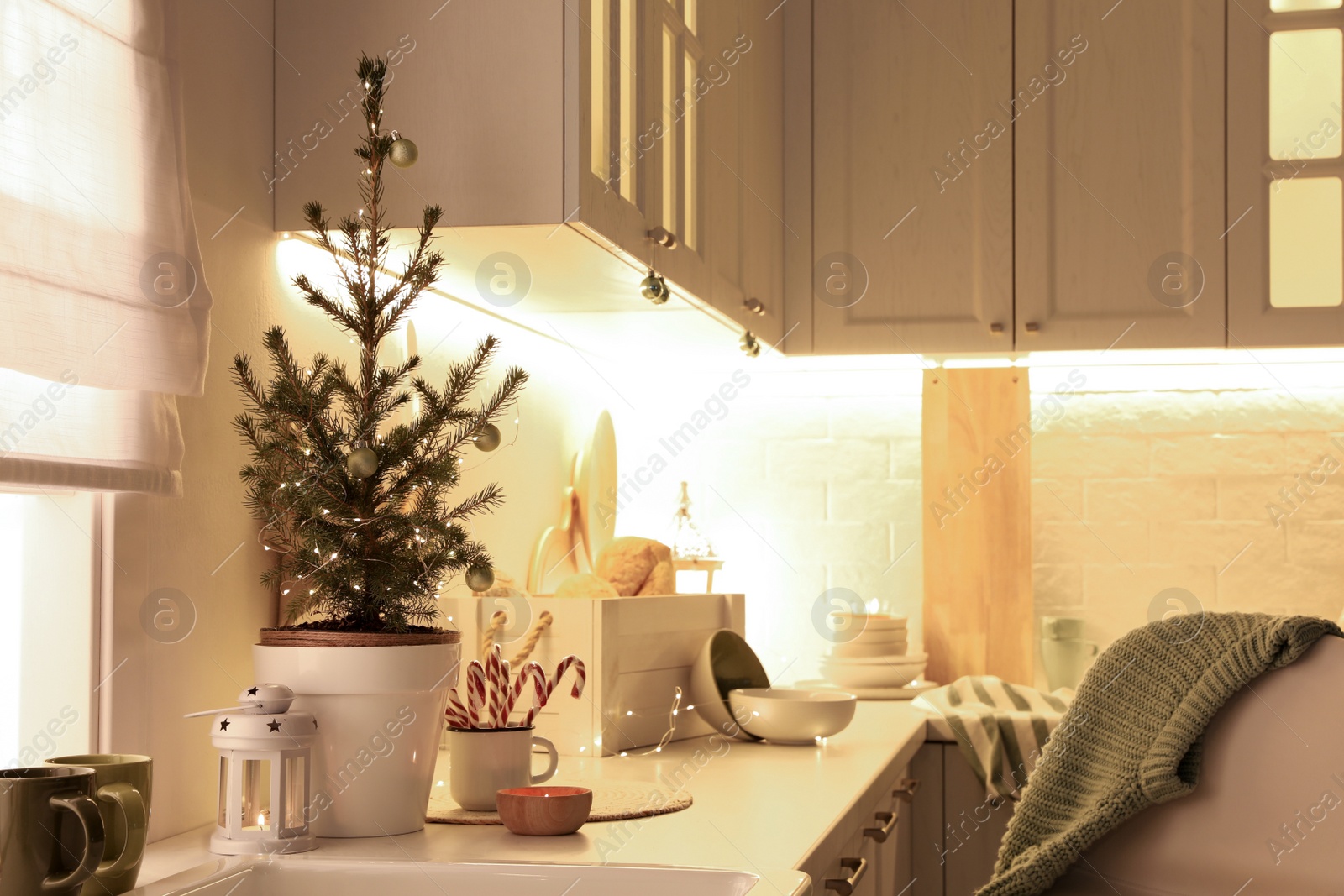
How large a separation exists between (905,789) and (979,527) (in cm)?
97

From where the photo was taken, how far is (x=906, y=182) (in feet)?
8.84

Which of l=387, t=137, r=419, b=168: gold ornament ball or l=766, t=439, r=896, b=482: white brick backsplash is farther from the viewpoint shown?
l=766, t=439, r=896, b=482: white brick backsplash

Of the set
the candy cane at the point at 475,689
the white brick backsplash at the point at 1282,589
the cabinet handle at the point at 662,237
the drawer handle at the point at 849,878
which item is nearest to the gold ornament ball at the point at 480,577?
the candy cane at the point at 475,689

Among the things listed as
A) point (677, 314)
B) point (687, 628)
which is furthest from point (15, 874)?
point (677, 314)

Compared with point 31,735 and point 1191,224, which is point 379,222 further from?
point 1191,224

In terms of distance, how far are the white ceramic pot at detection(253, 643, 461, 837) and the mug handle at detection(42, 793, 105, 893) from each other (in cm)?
29

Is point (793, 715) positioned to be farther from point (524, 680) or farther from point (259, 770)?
point (259, 770)

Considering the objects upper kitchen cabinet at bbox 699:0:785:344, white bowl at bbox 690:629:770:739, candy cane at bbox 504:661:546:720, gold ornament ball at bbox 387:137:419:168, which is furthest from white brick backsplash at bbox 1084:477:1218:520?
gold ornament ball at bbox 387:137:419:168

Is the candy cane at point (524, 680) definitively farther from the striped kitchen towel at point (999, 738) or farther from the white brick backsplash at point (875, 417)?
the white brick backsplash at point (875, 417)

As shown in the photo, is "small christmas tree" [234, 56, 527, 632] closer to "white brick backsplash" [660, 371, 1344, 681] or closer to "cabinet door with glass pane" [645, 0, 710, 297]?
"cabinet door with glass pane" [645, 0, 710, 297]

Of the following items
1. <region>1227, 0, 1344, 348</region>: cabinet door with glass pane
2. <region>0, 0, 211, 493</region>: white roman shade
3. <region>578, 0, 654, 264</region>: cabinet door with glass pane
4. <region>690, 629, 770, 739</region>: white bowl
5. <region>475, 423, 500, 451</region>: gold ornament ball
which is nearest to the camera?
<region>0, 0, 211, 493</region>: white roman shade

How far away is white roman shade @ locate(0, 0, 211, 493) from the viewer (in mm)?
1045

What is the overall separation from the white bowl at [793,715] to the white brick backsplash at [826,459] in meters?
1.17

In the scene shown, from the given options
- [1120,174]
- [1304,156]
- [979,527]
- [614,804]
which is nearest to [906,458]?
[979,527]
